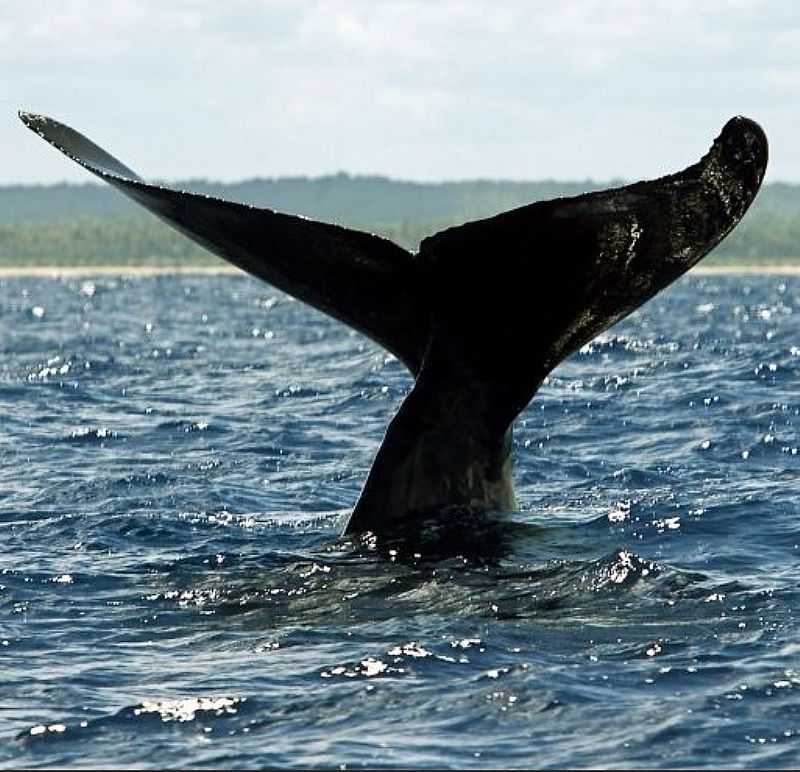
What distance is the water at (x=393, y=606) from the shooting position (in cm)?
705

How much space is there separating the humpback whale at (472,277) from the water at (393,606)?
39 cm

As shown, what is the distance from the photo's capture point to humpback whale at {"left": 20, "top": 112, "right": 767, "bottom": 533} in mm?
8461

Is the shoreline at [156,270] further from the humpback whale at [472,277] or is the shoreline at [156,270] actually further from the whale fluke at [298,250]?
the whale fluke at [298,250]

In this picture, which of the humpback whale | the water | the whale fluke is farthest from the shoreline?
the whale fluke

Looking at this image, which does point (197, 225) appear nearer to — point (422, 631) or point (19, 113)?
point (19, 113)

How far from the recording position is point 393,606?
8758 mm

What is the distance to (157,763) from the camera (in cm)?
674

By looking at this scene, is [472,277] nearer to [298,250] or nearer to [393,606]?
[298,250]

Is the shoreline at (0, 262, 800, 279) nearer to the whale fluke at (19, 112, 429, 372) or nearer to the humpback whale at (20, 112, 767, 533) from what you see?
the humpback whale at (20, 112, 767, 533)

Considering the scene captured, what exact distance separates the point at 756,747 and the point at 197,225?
3413 mm

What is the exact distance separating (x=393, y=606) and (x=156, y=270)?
15939cm

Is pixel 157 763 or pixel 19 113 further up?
pixel 19 113

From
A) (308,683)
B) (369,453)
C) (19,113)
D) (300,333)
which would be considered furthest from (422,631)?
(300,333)

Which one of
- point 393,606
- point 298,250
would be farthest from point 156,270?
point 393,606
